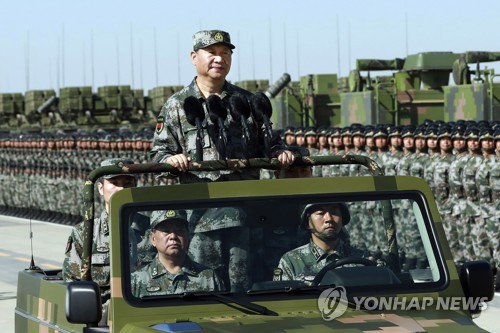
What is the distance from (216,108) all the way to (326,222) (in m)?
1.14

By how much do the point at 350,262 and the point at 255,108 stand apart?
1.34 metres

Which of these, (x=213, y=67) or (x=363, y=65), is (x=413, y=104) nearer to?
(x=363, y=65)

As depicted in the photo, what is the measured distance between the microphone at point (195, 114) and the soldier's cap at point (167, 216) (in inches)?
39.3

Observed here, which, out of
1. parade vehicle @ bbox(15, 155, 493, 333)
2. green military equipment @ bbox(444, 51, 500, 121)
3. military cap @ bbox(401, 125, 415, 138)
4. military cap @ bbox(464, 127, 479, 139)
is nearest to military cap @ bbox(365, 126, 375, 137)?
military cap @ bbox(401, 125, 415, 138)

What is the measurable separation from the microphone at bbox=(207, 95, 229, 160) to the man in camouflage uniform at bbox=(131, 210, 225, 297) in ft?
3.35

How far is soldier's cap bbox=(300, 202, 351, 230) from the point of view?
5.89 m

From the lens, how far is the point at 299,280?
5766 mm

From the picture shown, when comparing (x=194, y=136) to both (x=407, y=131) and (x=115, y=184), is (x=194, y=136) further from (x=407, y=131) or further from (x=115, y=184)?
(x=407, y=131)

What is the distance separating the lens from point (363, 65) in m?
30.0

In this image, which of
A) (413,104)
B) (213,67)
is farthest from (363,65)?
(213,67)

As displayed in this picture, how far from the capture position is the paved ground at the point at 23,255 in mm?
13109

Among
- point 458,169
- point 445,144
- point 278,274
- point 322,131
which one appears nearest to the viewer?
point 278,274

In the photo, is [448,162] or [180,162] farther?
[448,162]

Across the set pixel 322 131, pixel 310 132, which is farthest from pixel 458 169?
pixel 310 132
